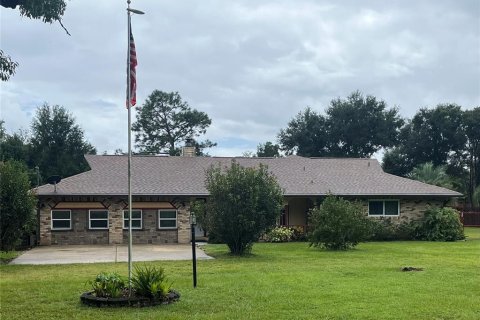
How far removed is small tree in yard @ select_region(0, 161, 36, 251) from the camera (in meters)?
20.3

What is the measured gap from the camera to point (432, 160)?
6025cm

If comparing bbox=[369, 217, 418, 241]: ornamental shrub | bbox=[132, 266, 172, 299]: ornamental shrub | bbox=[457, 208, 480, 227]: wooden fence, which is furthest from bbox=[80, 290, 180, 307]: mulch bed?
bbox=[457, 208, 480, 227]: wooden fence

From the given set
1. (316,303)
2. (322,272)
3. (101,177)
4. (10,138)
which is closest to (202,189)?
(101,177)

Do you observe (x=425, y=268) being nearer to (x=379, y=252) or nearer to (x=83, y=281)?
(x=379, y=252)

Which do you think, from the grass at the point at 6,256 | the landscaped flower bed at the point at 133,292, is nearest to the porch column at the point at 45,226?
the grass at the point at 6,256

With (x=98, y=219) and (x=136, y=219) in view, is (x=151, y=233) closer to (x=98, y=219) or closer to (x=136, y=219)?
(x=136, y=219)

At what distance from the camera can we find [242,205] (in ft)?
67.8

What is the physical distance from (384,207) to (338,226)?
9.61m

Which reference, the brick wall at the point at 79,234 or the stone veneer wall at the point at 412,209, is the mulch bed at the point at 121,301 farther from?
the stone veneer wall at the point at 412,209

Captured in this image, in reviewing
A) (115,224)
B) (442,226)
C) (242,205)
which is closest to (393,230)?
(442,226)

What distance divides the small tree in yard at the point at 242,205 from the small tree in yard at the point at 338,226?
108 inches

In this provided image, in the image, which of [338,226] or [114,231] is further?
[114,231]

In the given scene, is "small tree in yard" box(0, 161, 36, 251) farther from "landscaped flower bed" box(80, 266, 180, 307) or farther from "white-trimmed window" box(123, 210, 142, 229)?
"landscaped flower bed" box(80, 266, 180, 307)

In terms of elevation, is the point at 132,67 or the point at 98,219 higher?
the point at 132,67
